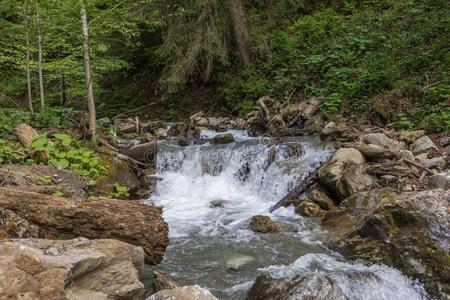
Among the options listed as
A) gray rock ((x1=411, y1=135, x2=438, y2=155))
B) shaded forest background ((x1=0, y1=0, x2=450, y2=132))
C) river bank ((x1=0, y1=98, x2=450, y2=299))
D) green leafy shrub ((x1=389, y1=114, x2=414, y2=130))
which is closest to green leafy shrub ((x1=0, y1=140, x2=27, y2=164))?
river bank ((x1=0, y1=98, x2=450, y2=299))

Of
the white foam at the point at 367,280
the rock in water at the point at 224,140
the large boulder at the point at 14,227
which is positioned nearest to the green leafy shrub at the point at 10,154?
the large boulder at the point at 14,227

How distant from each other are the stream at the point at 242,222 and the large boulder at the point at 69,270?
1313mm

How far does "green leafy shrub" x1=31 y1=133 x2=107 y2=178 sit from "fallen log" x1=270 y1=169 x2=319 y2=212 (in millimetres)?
3617

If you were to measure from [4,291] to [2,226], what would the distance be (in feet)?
4.50

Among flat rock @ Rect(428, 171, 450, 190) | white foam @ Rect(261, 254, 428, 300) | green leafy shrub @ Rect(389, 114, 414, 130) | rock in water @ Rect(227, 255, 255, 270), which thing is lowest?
rock in water @ Rect(227, 255, 255, 270)

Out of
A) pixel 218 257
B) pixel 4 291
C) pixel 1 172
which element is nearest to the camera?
pixel 4 291

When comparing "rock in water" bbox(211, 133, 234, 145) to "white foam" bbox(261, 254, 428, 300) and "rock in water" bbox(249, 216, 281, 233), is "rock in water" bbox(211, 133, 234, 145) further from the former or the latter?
"white foam" bbox(261, 254, 428, 300)

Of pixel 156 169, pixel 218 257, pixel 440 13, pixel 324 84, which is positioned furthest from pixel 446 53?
pixel 218 257

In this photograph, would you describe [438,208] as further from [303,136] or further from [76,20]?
[76,20]

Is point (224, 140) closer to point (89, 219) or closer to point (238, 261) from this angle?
point (238, 261)

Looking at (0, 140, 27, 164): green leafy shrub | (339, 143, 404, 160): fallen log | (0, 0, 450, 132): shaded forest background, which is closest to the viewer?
(0, 140, 27, 164): green leafy shrub

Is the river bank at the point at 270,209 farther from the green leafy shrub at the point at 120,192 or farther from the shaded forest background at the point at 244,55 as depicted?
the shaded forest background at the point at 244,55

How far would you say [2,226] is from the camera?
413 cm

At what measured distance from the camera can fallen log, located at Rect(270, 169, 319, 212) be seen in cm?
802
